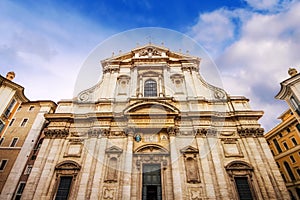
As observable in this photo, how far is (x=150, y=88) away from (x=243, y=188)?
11996mm

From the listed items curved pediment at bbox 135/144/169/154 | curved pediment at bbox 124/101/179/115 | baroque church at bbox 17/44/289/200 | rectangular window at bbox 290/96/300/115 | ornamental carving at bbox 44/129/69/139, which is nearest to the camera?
baroque church at bbox 17/44/289/200

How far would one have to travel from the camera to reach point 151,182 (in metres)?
14.3

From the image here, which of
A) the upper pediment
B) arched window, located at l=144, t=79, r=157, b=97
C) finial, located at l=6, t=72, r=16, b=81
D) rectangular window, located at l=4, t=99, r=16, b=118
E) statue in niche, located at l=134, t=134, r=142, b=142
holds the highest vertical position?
the upper pediment

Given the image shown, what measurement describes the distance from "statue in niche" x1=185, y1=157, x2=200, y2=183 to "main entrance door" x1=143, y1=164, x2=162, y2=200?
7.06 feet

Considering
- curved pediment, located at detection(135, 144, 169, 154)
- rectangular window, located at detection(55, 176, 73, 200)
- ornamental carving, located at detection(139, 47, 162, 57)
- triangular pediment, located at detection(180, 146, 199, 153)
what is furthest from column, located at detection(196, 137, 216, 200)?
ornamental carving, located at detection(139, 47, 162, 57)

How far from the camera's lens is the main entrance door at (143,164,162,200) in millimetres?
13826

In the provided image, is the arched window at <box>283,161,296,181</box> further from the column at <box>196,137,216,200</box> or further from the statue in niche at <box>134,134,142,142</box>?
the statue in niche at <box>134,134,142,142</box>

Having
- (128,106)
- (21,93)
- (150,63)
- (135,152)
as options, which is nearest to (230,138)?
(135,152)

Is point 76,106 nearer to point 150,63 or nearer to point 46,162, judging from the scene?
point 46,162

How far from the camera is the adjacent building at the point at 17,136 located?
15.5 m

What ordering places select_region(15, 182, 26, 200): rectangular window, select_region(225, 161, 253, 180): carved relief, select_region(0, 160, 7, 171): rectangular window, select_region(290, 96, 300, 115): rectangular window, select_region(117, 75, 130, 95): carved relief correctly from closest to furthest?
select_region(225, 161, 253, 180): carved relief, select_region(15, 182, 26, 200): rectangular window, select_region(290, 96, 300, 115): rectangular window, select_region(0, 160, 7, 171): rectangular window, select_region(117, 75, 130, 95): carved relief

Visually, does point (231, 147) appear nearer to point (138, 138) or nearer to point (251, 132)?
point (251, 132)

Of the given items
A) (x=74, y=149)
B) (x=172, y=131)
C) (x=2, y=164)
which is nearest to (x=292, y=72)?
(x=172, y=131)

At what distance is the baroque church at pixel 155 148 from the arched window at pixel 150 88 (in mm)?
136
